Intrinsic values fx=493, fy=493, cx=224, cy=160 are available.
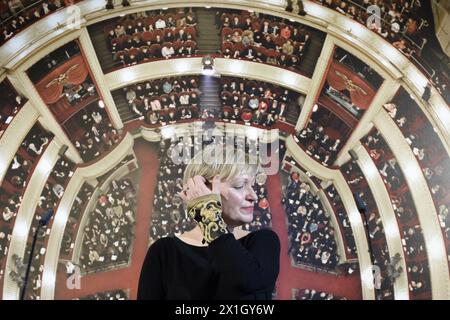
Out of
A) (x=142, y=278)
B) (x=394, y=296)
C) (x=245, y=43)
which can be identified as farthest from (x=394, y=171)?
(x=142, y=278)

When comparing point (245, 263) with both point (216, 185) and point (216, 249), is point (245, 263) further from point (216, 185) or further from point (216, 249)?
point (216, 185)

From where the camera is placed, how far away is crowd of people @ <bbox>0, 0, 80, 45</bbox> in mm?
9734

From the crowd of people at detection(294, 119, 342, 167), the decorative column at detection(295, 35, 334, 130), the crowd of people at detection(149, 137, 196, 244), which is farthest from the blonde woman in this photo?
the crowd of people at detection(294, 119, 342, 167)

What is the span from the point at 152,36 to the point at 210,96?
200 centimetres

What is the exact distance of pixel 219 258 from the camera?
243 centimetres

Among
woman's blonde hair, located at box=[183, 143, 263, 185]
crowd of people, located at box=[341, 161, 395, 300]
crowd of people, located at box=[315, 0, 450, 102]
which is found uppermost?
crowd of people, located at box=[315, 0, 450, 102]

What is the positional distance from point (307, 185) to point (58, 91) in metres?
6.56

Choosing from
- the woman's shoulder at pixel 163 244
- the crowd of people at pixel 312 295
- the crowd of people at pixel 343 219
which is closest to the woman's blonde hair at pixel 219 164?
the woman's shoulder at pixel 163 244

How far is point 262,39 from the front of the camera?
464 inches

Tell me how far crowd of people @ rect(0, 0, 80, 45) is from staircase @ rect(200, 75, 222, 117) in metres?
3.60

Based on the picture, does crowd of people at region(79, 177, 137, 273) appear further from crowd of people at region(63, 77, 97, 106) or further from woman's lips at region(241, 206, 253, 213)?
woman's lips at region(241, 206, 253, 213)

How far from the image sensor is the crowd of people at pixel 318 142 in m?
12.3

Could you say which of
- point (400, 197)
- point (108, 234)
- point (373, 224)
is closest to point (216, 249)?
point (400, 197)
